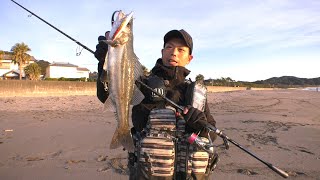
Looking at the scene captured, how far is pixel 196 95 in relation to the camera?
11.1 ft

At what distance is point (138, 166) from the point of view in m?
3.29

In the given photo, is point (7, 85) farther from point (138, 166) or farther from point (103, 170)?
point (138, 166)

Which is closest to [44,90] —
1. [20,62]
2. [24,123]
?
[24,123]

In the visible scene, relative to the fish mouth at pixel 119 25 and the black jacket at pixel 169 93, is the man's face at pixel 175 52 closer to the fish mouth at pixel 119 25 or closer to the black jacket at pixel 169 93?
the black jacket at pixel 169 93

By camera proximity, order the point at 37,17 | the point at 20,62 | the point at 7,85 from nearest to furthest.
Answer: the point at 37,17
the point at 7,85
the point at 20,62

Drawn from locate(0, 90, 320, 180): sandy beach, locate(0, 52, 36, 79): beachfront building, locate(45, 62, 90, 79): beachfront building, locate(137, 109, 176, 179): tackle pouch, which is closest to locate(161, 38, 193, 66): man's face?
locate(137, 109, 176, 179): tackle pouch

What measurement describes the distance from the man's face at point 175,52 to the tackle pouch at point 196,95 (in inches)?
12.3

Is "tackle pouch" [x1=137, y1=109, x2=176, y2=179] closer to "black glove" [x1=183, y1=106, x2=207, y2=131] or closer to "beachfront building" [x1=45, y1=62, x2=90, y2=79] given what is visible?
"black glove" [x1=183, y1=106, x2=207, y2=131]

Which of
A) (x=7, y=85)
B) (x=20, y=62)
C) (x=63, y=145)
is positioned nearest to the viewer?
(x=63, y=145)

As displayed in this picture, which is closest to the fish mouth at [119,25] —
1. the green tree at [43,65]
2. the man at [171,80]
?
the man at [171,80]

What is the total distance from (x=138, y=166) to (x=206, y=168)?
648 millimetres

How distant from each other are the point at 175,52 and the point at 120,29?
1.01 m

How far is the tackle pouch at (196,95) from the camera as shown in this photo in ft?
11.1

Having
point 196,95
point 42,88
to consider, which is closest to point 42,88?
point 42,88
